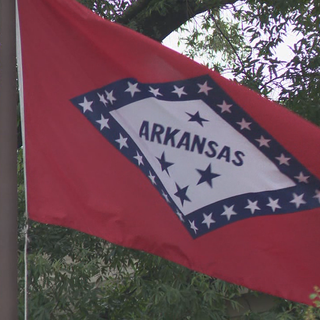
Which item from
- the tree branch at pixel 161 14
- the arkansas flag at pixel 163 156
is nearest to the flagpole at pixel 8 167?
the arkansas flag at pixel 163 156

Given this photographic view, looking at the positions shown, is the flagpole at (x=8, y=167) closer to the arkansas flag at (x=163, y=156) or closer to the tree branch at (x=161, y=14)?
the arkansas flag at (x=163, y=156)

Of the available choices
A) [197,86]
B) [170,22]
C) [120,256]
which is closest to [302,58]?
[170,22]

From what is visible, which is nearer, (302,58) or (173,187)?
(173,187)

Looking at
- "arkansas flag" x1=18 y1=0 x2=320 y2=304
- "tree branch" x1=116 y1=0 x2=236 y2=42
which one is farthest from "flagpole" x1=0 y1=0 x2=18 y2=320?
"tree branch" x1=116 y1=0 x2=236 y2=42

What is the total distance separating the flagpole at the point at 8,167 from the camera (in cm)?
439

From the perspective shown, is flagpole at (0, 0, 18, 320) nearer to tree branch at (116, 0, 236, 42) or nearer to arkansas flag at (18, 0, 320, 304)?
arkansas flag at (18, 0, 320, 304)

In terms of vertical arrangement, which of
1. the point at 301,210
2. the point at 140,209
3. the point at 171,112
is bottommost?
the point at 301,210

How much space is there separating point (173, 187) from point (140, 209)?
0.22 meters

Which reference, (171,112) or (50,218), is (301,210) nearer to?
(171,112)

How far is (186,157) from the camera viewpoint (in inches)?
185

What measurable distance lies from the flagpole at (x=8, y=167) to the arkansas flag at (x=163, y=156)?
0.10 m

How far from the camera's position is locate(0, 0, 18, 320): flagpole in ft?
14.4

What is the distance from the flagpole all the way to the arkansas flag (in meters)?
0.10

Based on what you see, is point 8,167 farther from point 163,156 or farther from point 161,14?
point 161,14
